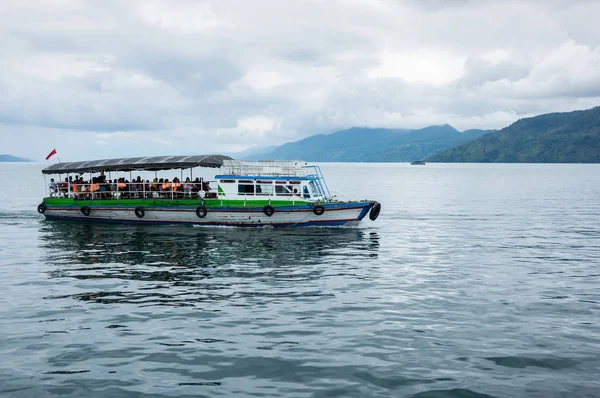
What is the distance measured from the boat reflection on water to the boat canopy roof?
232 inches

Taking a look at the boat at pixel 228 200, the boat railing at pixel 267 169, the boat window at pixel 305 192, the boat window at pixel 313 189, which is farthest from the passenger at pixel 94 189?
the boat window at pixel 313 189

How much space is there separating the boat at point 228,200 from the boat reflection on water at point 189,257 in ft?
4.27

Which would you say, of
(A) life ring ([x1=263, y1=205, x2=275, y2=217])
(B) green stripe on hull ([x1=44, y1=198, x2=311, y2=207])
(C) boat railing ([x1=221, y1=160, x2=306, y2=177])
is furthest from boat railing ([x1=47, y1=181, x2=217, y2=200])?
(A) life ring ([x1=263, y1=205, x2=275, y2=217])

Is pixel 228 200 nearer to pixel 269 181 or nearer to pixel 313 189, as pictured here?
pixel 269 181

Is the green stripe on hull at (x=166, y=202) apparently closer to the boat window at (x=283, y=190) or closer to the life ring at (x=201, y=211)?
the life ring at (x=201, y=211)

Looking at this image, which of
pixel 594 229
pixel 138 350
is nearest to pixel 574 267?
pixel 594 229

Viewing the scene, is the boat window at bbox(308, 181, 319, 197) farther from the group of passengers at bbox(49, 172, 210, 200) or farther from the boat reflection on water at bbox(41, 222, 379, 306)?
the group of passengers at bbox(49, 172, 210, 200)

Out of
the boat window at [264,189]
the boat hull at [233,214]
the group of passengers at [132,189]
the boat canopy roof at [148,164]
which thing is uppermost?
the boat canopy roof at [148,164]

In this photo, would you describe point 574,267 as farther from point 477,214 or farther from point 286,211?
point 477,214

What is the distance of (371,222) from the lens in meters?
51.7

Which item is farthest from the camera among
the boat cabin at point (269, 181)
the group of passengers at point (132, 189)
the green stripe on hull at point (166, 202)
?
the group of passengers at point (132, 189)

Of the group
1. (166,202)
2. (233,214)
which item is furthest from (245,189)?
(166,202)

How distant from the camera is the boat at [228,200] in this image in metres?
45.1

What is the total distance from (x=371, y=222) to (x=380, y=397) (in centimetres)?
3918
